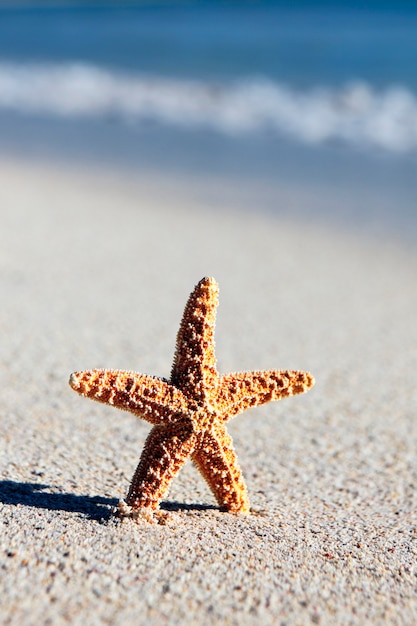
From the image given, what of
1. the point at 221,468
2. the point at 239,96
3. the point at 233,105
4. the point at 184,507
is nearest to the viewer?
the point at 221,468

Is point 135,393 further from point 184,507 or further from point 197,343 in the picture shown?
point 184,507

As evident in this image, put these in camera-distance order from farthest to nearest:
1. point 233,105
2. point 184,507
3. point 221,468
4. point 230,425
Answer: point 233,105, point 230,425, point 184,507, point 221,468

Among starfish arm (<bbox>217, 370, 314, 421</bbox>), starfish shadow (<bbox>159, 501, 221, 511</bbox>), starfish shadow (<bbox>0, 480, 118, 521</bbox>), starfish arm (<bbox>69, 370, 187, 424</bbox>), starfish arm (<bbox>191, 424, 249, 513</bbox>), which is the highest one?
starfish arm (<bbox>217, 370, 314, 421</bbox>)

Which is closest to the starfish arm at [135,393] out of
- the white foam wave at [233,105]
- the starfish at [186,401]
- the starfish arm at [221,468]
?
the starfish at [186,401]

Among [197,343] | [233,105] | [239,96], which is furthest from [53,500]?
[239,96]

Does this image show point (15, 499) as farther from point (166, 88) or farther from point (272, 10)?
point (272, 10)

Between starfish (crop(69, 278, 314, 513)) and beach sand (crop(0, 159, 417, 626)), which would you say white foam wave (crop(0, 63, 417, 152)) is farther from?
starfish (crop(69, 278, 314, 513))

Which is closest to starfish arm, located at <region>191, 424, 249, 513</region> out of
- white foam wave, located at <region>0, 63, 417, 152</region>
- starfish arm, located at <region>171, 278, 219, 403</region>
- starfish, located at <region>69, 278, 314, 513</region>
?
starfish, located at <region>69, 278, 314, 513</region>

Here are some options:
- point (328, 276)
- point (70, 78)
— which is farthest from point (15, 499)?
point (70, 78)
